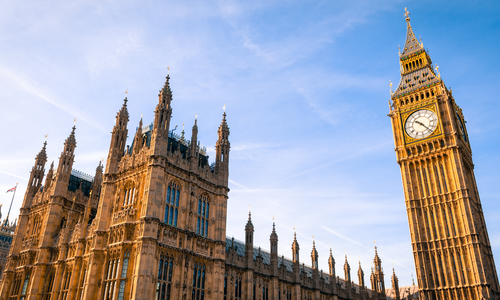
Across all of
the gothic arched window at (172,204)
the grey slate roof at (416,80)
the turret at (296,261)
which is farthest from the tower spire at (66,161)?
the grey slate roof at (416,80)

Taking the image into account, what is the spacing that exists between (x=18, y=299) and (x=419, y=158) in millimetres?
64116

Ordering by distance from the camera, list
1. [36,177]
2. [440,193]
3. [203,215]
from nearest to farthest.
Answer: [203,215] < [36,177] < [440,193]

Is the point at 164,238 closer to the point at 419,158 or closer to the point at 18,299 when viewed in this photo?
the point at 18,299

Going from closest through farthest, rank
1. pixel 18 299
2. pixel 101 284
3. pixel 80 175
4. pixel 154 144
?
1. pixel 101 284
2. pixel 154 144
3. pixel 18 299
4. pixel 80 175

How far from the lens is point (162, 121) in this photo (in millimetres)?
42562

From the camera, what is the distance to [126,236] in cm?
3800

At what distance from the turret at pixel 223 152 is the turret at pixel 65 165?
64.8 ft

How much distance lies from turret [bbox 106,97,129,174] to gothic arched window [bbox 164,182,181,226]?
7213mm

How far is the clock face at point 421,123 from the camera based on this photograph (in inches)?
2902

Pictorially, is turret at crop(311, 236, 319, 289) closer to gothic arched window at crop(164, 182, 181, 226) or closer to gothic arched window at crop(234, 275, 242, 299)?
gothic arched window at crop(234, 275, 242, 299)

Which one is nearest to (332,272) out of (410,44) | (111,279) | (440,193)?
(440,193)

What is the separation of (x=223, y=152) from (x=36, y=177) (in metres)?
27.4

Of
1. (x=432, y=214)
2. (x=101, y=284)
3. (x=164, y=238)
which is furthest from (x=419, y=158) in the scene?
(x=101, y=284)

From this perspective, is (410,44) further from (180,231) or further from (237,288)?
(180,231)
